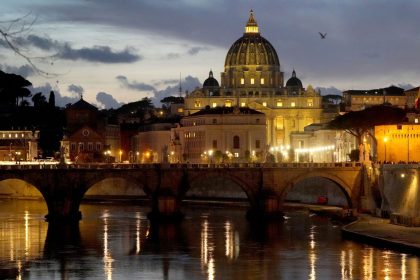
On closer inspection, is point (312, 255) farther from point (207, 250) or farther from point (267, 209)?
point (267, 209)

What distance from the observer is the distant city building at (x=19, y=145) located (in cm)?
14550

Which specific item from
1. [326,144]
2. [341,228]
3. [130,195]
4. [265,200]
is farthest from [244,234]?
[326,144]

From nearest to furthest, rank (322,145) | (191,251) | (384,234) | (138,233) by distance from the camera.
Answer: (191,251), (384,234), (138,233), (322,145)

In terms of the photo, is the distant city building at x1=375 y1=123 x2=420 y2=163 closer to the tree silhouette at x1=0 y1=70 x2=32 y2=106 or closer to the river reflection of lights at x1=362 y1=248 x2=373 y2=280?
the river reflection of lights at x1=362 y1=248 x2=373 y2=280

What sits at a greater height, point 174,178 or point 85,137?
point 85,137

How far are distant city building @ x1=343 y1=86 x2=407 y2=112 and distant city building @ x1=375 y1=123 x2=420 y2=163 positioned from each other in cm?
8551

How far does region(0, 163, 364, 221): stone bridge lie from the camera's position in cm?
9088

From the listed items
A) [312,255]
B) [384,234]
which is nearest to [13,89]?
[384,234]

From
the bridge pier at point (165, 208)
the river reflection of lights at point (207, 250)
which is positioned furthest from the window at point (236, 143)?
the river reflection of lights at point (207, 250)

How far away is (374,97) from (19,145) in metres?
65.3

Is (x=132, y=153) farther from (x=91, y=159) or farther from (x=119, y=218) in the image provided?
(x=119, y=218)

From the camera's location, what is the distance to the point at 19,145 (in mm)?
148750

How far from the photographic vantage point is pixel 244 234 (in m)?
79.8

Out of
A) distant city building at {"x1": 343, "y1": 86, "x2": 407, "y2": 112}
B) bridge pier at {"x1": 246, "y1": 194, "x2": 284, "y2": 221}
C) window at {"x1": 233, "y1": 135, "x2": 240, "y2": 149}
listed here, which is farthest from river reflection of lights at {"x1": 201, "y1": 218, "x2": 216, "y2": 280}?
distant city building at {"x1": 343, "y1": 86, "x2": 407, "y2": 112}
